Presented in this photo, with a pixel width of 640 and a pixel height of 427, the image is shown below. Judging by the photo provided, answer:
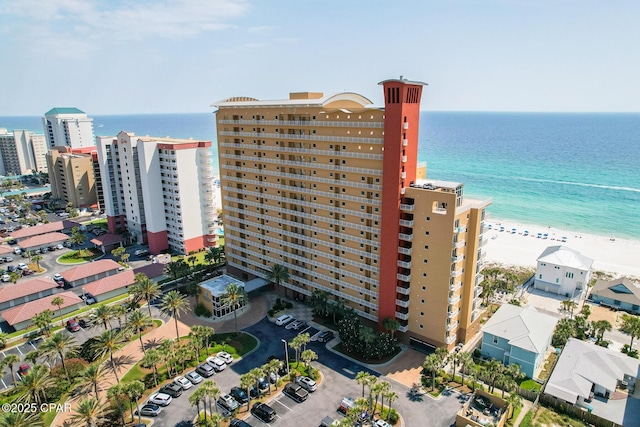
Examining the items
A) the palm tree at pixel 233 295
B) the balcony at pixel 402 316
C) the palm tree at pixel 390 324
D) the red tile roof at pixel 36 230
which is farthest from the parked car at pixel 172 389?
the red tile roof at pixel 36 230

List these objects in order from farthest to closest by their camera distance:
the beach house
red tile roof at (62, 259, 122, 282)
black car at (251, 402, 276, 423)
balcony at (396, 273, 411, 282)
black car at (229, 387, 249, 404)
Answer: red tile roof at (62, 259, 122, 282), the beach house, balcony at (396, 273, 411, 282), black car at (229, 387, 249, 404), black car at (251, 402, 276, 423)

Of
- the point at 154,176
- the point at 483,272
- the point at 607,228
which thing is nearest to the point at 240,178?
the point at 154,176

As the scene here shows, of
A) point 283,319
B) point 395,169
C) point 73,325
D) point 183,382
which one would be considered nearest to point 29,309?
point 73,325

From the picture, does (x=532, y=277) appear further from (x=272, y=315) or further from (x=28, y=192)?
(x=28, y=192)

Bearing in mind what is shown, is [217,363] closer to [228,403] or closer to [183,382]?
[183,382]

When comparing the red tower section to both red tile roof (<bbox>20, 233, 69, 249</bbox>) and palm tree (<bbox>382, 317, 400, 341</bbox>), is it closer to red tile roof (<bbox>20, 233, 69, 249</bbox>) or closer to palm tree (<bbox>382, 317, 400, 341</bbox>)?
palm tree (<bbox>382, 317, 400, 341</bbox>)

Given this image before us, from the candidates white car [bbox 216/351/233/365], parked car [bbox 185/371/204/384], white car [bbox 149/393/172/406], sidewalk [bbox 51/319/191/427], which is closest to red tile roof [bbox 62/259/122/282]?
sidewalk [bbox 51/319/191/427]

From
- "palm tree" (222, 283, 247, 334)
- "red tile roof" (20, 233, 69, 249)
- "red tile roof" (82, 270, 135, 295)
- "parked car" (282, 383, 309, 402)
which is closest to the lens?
"parked car" (282, 383, 309, 402)
